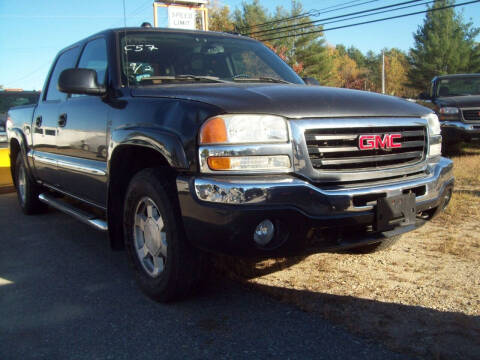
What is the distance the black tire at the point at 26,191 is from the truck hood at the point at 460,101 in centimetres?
782

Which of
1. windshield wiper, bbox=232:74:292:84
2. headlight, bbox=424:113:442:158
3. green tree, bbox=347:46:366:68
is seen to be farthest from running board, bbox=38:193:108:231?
green tree, bbox=347:46:366:68

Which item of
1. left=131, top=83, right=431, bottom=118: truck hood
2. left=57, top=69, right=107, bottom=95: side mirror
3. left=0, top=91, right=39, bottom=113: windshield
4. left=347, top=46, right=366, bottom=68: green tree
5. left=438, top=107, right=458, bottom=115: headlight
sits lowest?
left=131, top=83, right=431, bottom=118: truck hood

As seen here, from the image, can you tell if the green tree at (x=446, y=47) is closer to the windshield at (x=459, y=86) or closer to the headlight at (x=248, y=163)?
the windshield at (x=459, y=86)

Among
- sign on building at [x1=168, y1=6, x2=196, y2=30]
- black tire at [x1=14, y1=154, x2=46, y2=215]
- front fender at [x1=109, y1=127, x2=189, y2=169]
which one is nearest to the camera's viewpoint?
front fender at [x1=109, y1=127, x2=189, y2=169]

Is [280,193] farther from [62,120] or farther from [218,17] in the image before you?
[218,17]

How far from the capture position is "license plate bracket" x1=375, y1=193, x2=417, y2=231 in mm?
2705

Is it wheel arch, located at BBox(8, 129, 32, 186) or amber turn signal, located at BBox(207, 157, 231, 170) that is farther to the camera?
wheel arch, located at BBox(8, 129, 32, 186)

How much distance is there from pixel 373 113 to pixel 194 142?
1106 millimetres

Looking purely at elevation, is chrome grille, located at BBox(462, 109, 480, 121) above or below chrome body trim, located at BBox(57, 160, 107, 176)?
above

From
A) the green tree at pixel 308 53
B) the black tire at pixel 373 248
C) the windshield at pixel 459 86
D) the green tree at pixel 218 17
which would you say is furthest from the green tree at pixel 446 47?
the black tire at pixel 373 248

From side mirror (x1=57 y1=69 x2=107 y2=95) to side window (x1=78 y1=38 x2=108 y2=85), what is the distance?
0.15 meters

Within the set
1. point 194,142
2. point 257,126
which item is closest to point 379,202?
point 257,126

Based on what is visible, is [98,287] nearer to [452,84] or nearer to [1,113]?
[1,113]

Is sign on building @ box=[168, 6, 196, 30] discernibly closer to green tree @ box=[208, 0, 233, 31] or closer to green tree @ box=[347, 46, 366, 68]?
green tree @ box=[208, 0, 233, 31]
